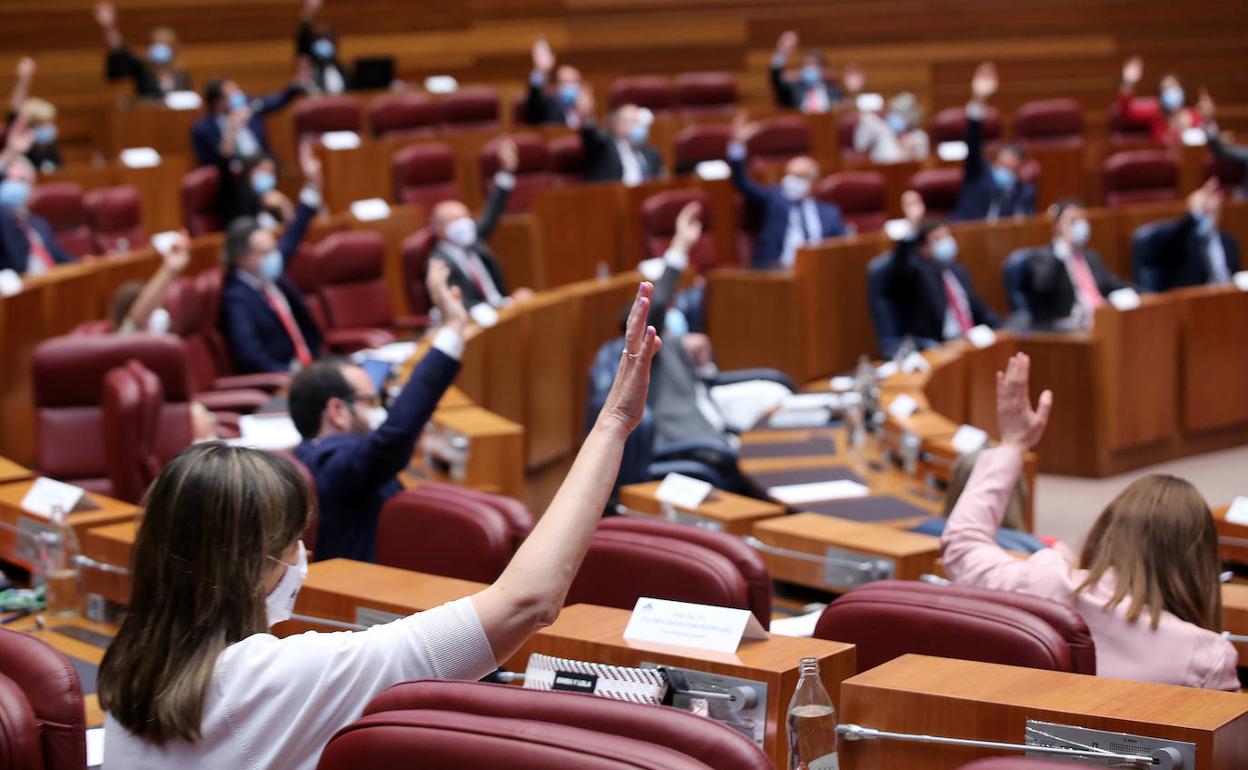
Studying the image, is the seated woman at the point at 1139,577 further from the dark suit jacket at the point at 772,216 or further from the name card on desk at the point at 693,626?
the dark suit jacket at the point at 772,216

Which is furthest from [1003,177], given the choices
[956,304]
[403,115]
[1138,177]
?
[403,115]

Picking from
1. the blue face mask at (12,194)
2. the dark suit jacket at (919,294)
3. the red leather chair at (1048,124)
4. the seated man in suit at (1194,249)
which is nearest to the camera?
the blue face mask at (12,194)

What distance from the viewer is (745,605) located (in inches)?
88.3

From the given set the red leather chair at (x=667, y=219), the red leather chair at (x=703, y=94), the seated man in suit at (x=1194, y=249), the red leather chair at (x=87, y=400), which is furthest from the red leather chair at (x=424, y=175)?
the red leather chair at (x=87, y=400)

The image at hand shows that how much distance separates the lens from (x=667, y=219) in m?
8.40

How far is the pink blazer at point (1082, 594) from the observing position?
2.30 metres

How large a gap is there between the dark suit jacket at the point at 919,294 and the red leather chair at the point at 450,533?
527 cm

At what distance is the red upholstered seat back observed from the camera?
164 centimetres

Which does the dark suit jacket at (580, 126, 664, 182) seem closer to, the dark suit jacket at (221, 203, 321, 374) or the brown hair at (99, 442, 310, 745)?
the dark suit jacket at (221, 203, 321, 374)

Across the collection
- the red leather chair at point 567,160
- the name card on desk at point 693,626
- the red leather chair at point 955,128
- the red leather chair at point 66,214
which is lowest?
the name card on desk at point 693,626

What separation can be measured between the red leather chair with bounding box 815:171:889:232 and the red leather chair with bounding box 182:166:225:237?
3.37m

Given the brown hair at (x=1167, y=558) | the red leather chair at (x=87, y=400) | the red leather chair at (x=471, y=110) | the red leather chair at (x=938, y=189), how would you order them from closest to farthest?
the brown hair at (x=1167, y=558)
the red leather chair at (x=87, y=400)
the red leather chair at (x=938, y=189)
the red leather chair at (x=471, y=110)

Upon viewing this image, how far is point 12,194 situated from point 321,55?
444 cm

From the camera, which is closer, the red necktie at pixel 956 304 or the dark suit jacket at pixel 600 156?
the red necktie at pixel 956 304
